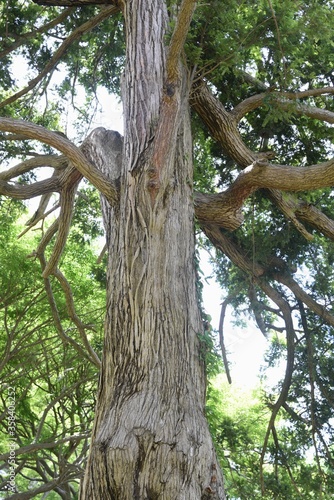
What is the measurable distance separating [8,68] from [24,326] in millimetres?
4479

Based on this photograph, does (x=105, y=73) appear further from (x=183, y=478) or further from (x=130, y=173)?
(x=183, y=478)

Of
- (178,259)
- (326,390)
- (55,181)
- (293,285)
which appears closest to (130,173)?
(178,259)

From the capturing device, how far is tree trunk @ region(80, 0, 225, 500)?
381 centimetres

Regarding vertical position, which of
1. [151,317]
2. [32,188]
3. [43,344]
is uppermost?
[43,344]

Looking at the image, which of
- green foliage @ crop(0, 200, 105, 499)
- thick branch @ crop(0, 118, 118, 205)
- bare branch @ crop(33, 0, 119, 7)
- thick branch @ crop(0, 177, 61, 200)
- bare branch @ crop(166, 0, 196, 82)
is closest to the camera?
bare branch @ crop(166, 0, 196, 82)

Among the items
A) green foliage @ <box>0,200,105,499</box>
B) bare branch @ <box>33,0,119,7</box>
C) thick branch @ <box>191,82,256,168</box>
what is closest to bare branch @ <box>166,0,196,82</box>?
thick branch @ <box>191,82,256,168</box>

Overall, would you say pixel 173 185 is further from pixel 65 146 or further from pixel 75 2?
pixel 75 2

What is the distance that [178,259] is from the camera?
486cm

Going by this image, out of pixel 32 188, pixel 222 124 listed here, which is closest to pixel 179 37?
pixel 222 124

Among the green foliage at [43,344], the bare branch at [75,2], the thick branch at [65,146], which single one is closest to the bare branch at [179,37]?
the thick branch at [65,146]

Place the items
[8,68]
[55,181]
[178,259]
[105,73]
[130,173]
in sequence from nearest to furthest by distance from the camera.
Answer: [178,259], [130,173], [55,181], [8,68], [105,73]

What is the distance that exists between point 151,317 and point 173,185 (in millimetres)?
1264

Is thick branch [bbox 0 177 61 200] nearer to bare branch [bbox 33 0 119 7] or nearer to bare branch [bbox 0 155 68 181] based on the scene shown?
bare branch [bbox 0 155 68 181]

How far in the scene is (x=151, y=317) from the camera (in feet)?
14.6
